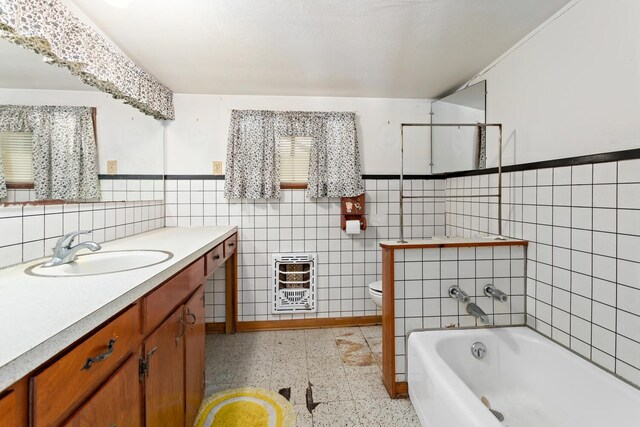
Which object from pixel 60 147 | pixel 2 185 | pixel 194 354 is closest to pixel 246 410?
pixel 194 354

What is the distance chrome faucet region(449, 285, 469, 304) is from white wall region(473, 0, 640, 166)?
2.93 feet

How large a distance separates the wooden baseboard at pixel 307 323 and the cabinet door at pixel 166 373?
1356mm

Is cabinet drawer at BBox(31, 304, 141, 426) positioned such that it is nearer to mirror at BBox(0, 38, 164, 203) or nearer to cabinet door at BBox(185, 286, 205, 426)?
cabinet door at BBox(185, 286, 205, 426)

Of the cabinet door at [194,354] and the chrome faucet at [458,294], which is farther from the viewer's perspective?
the chrome faucet at [458,294]

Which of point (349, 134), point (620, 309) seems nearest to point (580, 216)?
point (620, 309)

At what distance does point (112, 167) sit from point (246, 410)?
5.77 ft

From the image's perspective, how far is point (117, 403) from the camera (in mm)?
787

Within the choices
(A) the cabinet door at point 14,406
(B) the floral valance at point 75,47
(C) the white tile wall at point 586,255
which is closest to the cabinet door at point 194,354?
(A) the cabinet door at point 14,406

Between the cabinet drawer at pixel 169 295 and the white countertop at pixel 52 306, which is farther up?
the white countertop at pixel 52 306

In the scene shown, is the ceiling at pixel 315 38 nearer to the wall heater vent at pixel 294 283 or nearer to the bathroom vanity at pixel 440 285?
the bathroom vanity at pixel 440 285

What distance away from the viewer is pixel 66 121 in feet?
4.95

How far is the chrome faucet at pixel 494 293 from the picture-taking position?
1.51m

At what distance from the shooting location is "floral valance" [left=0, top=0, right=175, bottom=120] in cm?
113

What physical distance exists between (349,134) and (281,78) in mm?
742
